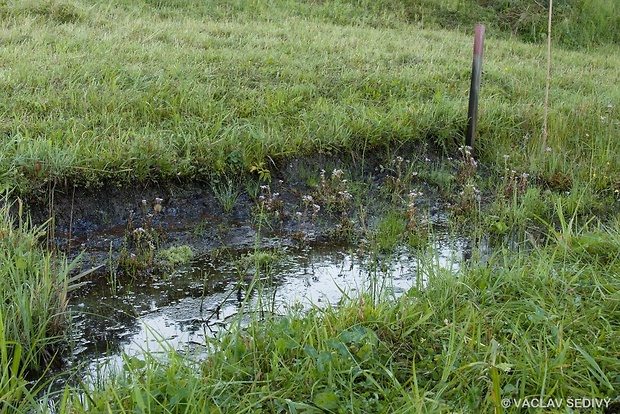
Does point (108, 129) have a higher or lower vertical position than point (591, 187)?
higher

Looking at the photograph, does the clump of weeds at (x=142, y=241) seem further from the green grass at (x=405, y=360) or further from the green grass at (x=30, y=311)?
the green grass at (x=405, y=360)

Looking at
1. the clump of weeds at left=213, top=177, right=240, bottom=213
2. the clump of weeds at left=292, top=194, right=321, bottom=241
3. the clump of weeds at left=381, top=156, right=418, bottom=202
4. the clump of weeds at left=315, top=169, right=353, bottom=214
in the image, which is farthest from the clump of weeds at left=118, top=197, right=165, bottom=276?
the clump of weeds at left=381, top=156, right=418, bottom=202

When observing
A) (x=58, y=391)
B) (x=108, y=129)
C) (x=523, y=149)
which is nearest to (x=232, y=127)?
(x=108, y=129)

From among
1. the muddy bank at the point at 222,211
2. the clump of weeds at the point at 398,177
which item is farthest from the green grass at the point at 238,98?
the clump of weeds at the point at 398,177

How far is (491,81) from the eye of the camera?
8.34 meters

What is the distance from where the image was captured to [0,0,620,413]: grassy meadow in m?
2.84

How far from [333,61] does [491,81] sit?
197 cm

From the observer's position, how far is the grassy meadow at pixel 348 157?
2.84 m

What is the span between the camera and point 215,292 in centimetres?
439

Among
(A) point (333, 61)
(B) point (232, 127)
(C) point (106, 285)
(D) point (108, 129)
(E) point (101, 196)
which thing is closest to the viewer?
(C) point (106, 285)

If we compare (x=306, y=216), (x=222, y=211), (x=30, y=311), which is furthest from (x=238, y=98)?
(x=30, y=311)

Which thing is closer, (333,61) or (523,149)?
(523,149)

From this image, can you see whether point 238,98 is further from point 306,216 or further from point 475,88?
point 475,88

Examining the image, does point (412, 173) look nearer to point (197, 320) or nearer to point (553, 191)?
point (553, 191)
